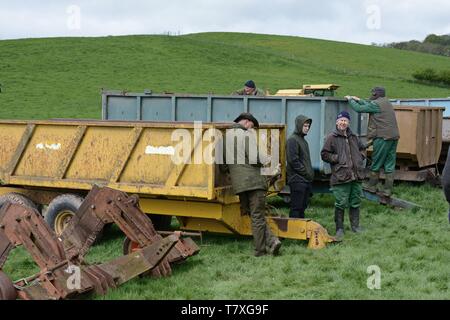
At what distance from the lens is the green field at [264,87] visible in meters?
7.09

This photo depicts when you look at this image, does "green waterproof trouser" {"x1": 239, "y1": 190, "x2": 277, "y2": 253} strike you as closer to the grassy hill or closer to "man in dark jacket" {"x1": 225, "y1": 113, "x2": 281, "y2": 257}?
"man in dark jacket" {"x1": 225, "y1": 113, "x2": 281, "y2": 257}

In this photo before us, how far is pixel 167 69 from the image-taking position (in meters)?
42.9

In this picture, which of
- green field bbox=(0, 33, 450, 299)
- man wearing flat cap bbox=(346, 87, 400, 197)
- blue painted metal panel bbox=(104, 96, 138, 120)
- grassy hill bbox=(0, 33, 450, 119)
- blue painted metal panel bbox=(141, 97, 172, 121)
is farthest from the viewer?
grassy hill bbox=(0, 33, 450, 119)

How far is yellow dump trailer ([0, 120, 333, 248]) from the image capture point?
338 inches

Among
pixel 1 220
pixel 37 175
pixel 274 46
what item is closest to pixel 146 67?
pixel 274 46

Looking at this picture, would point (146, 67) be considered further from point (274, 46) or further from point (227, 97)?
point (227, 97)

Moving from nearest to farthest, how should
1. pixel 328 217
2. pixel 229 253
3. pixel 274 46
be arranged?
pixel 229 253 → pixel 328 217 → pixel 274 46

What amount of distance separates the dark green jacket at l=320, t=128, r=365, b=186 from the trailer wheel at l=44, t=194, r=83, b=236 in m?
3.27

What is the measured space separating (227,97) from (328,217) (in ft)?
9.55

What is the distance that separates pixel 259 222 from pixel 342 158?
66.5 inches

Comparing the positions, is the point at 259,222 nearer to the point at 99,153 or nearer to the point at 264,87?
the point at 99,153

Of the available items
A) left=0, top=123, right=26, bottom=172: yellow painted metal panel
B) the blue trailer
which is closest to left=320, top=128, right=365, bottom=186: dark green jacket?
the blue trailer

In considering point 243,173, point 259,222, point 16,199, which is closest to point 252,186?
point 243,173
